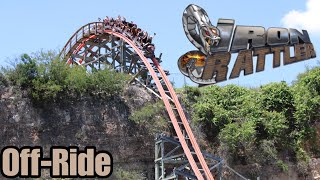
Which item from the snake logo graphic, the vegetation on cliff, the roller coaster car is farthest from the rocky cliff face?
the snake logo graphic

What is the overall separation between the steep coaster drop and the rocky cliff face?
1363 millimetres

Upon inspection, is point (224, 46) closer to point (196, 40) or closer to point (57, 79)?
point (196, 40)

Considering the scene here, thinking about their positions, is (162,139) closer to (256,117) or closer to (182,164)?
(182,164)

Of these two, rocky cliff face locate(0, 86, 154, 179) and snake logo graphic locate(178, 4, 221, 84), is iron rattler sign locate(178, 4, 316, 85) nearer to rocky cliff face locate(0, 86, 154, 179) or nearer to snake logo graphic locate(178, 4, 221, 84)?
snake logo graphic locate(178, 4, 221, 84)

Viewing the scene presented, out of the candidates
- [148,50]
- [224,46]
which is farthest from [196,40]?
[148,50]

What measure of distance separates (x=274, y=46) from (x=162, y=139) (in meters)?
5.94

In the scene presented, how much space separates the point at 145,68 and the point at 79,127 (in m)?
4.77

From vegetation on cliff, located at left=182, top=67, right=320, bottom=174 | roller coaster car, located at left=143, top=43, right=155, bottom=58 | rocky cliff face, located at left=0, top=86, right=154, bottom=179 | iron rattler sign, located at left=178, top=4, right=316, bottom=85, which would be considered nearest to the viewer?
iron rattler sign, located at left=178, top=4, right=316, bottom=85

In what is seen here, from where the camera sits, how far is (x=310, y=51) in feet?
90.9

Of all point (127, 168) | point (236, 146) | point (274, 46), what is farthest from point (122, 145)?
point (274, 46)

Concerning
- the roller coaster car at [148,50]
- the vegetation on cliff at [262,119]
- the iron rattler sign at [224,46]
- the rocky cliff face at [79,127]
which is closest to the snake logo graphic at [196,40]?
the iron rattler sign at [224,46]

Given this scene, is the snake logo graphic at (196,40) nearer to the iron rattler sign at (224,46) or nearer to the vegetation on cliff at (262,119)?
the iron rattler sign at (224,46)

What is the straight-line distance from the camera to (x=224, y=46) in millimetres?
26406

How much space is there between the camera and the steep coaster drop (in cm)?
2620
